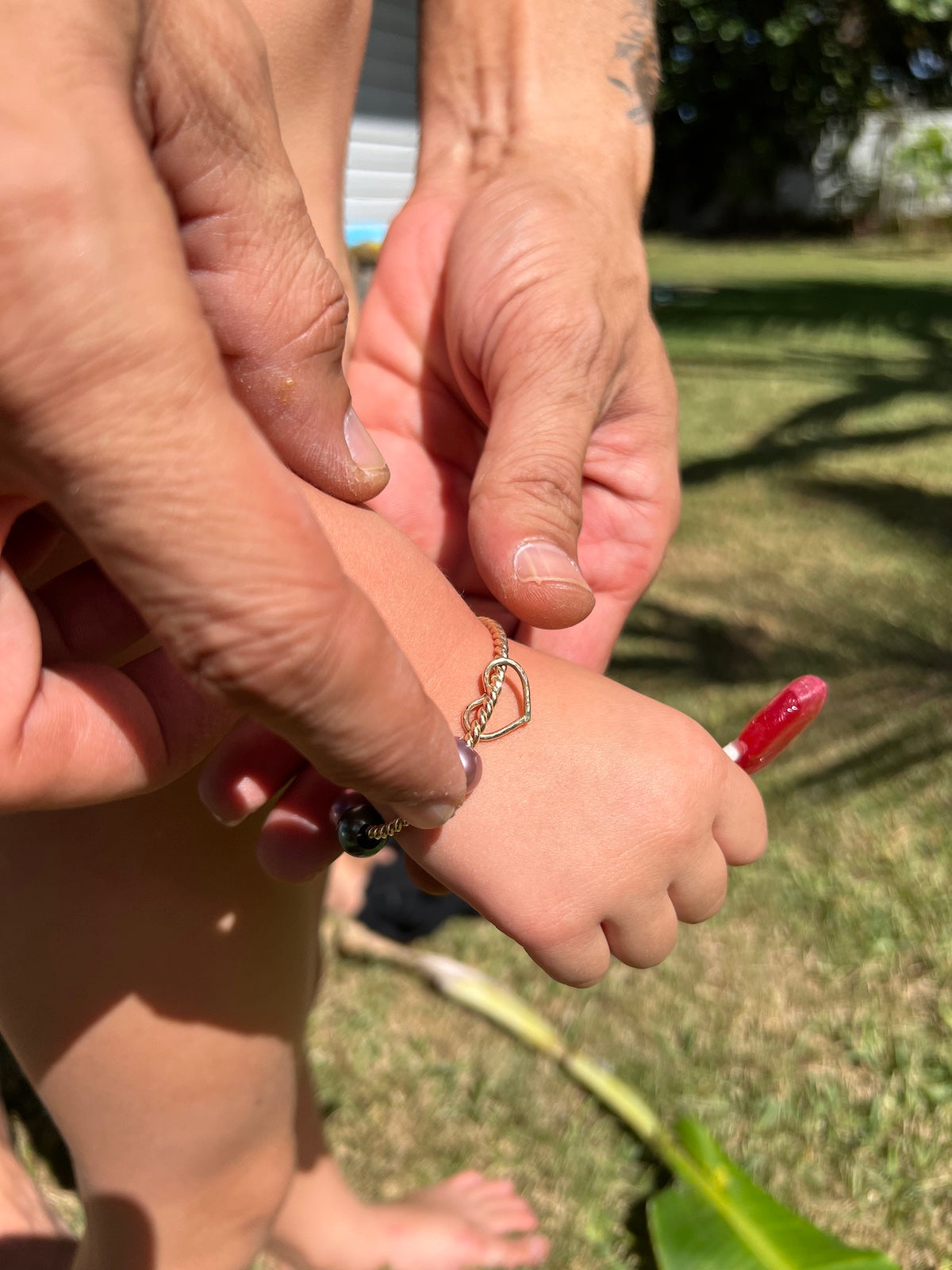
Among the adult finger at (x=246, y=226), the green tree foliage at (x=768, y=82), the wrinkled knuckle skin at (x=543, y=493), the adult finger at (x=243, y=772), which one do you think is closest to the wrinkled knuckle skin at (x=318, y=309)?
the adult finger at (x=246, y=226)

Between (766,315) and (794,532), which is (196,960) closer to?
(794,532)

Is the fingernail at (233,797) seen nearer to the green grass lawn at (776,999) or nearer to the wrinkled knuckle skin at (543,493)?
the wrinkled knuckle skin at (543,493)

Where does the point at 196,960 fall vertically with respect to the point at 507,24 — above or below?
below

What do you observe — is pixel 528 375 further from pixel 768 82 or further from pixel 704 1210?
pixel 768 82

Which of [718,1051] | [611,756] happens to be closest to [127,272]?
[611,756]

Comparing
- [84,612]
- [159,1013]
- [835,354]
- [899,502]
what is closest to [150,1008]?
[159,1013]

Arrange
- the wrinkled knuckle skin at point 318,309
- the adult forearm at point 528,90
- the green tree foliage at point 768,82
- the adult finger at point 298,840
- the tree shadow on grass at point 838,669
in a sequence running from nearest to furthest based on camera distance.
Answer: the wrinkled knuckle skin at point 318,309, the adult finger at point 298,840, the adult forearm at point 528,90, the tree shadow on grass at point 838,669, the green tree foliage at point 768,82

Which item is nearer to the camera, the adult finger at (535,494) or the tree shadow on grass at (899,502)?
the adult finger at (535,494)
